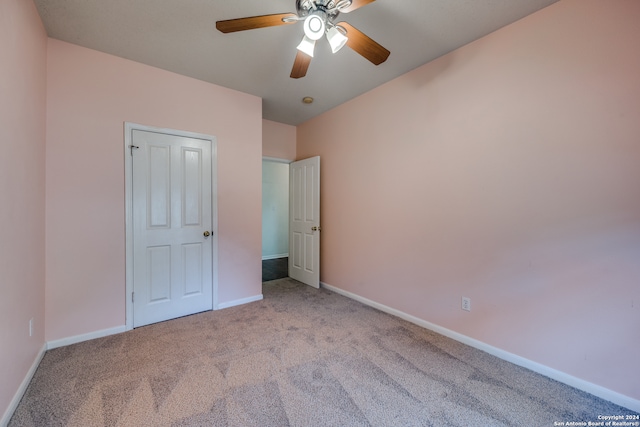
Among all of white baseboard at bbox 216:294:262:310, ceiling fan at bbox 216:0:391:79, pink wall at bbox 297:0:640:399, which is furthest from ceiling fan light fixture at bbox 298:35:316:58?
white baseboard at bbox 216:294:262:310

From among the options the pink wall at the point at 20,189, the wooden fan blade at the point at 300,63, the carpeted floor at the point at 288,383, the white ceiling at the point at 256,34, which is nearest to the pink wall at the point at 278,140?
the white ceiling at the point at 256,34

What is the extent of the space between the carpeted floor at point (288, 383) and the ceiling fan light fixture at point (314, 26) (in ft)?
7.50

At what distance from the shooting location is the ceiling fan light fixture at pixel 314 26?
5.07 feet

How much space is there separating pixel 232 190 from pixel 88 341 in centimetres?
193

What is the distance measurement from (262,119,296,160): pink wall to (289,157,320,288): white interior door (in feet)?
0.86

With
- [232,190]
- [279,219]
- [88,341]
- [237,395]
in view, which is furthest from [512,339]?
[279,219]

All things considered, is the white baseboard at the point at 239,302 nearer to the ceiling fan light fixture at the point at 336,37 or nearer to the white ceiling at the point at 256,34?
the white ceiling at the point at 256,34

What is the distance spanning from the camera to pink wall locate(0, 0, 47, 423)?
4.66ft

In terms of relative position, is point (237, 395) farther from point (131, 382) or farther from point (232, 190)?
point (232, 190)

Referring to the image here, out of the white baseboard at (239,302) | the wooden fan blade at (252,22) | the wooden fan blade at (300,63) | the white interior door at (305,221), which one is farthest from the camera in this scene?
the white interior door at (305,221)

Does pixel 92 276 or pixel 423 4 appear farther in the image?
pixel 92 276

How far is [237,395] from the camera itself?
5.42 ft

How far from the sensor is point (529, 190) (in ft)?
6.32

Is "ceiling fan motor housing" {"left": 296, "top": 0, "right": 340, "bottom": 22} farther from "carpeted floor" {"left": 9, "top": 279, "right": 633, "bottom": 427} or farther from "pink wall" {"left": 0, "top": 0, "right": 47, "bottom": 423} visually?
"carpeted floor" {"left": 9, "top": 279, "right": 633, "bottom": 427}
